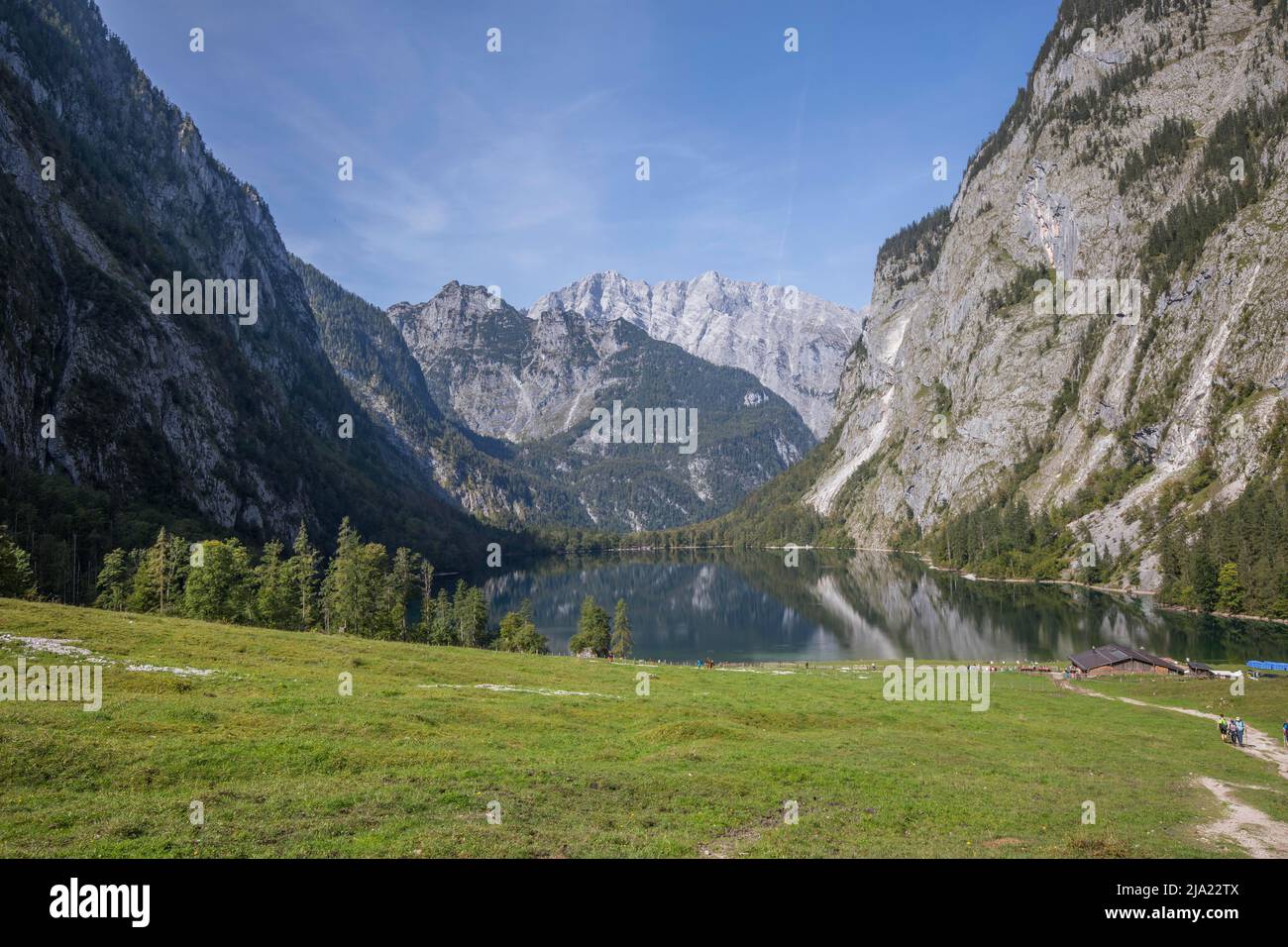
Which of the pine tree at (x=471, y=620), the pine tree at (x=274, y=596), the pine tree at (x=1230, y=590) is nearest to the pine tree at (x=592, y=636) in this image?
the pine tree at (x=471, y=620)

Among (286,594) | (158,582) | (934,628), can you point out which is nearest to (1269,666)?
(934,628)

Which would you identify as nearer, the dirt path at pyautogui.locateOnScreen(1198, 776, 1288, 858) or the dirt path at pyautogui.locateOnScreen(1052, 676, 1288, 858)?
the dirt path at pyautogui.locateOnScreen(1198, 776, 1288, 858)

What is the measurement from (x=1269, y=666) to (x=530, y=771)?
98596 millimetres

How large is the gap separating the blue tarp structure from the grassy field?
46.3 meters

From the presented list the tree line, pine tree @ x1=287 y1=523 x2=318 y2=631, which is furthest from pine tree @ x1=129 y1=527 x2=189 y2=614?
pine tree @ x1=287 y1=523 x2=318 y2=631

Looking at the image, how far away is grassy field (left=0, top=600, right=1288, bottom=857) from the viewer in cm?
1891

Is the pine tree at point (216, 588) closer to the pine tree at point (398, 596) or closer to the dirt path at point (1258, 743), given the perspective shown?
the pine tree at point (398, 596)

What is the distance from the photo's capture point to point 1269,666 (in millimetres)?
84250

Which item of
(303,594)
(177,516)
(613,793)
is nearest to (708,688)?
(613,793)

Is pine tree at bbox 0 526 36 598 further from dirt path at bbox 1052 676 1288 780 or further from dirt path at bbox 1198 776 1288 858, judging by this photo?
dirt path at bbox 1052 676 1288 780

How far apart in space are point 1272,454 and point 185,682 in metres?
207
